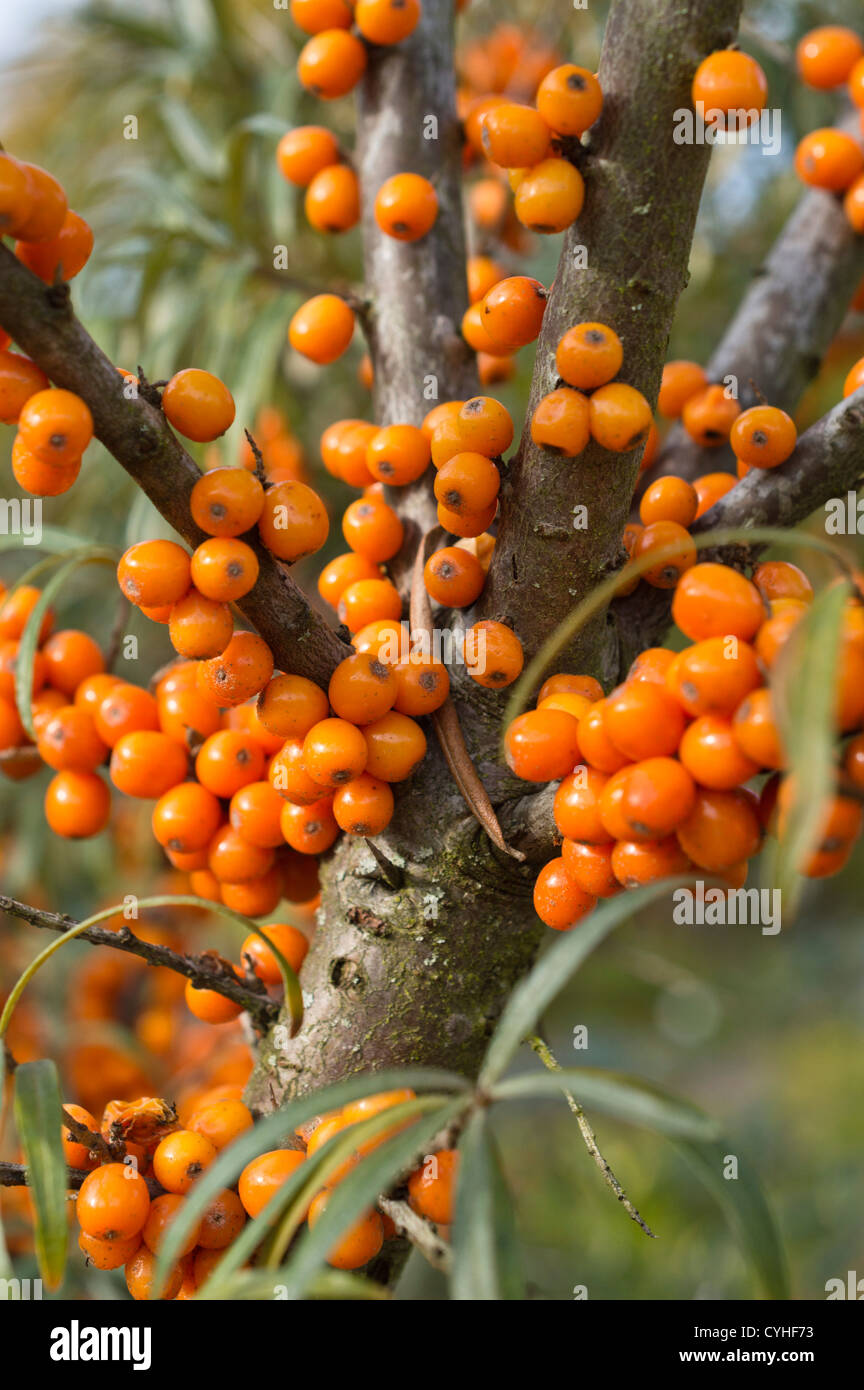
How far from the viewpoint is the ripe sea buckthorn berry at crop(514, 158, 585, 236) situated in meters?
0.73

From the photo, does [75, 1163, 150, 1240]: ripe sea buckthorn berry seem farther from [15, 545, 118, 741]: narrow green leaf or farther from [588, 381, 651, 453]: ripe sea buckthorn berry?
[588, 381, 651, 453]: ripe sea buckthorn berry

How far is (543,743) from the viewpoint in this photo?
2.25 feet

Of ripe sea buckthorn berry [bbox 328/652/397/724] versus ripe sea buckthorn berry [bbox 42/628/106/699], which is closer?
ripe sea buckthorn berry [bbox 328/652/397/724]

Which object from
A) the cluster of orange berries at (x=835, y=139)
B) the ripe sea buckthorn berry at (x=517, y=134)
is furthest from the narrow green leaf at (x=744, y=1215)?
the cluster of orange berries at (x=835, y=139)

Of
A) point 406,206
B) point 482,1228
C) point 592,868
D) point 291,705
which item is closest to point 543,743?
point 592,868

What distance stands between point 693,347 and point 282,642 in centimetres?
180

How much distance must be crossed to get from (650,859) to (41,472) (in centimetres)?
48

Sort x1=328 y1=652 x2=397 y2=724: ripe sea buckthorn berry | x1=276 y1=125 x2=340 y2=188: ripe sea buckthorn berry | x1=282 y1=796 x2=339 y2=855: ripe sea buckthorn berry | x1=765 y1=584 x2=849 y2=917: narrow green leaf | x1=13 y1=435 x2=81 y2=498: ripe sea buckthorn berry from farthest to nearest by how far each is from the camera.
A: 1. x1=276 y1=125 x2=340 y2=188: ripe sea buckthorn berry
2. x1=282 y1=796 x2=339 y2=855: ripe sea buckthorn berry
3. x1=328 y1=652 x2=397 y2=724: ripe sea buckthorn berry
4. x1=13 y1=435 x2=81 y2=498: ripe sea buckthorn berry
5. x1=765 y1=584 x2=849 y2=917: narrow green leaf

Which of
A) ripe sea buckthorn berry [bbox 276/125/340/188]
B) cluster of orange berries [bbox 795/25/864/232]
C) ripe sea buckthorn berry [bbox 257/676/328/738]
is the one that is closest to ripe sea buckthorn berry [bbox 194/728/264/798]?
ripe sea buckthorn berry [bbox 257/676/328/738]

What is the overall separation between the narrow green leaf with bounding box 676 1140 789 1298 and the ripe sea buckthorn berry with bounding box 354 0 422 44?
3.80 ft

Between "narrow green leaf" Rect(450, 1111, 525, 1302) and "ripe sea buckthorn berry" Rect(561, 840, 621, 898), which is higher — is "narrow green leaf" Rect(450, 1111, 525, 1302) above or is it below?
below

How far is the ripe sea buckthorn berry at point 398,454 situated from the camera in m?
0.92

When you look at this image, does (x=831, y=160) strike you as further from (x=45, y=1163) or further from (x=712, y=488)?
(x=45, y=1163)

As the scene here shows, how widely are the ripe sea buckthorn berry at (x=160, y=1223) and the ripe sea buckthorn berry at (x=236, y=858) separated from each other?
28 centimetres
